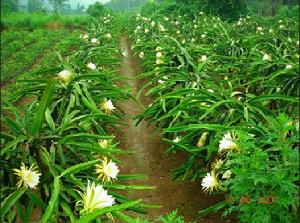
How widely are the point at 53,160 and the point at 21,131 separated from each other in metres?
0.29

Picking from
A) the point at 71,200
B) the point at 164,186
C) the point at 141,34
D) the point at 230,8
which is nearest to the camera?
the point at 71,200

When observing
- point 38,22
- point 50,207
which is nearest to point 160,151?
point 50,207

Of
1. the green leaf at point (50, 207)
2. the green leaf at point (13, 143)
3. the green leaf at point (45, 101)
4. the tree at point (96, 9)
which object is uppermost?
the green leaf at point (45, 101)

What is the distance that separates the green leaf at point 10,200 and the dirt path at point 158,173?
1.44 m

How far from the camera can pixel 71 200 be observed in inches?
105

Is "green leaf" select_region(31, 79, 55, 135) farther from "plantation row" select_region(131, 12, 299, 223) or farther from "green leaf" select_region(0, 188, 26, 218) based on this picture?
"plantation row" select_region(131, 12, 299, 223)

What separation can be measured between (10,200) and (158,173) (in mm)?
2296

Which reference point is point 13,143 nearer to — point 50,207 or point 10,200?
point 10,200

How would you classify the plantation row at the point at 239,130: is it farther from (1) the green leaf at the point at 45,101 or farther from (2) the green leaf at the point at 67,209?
(1) the green leaf at the point at 45,101

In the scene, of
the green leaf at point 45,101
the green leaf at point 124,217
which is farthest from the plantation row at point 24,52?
the green leaf at point 124,217

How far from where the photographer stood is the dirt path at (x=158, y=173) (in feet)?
12.3

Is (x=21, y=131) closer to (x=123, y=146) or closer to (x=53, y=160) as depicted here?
(x=53, y=160)

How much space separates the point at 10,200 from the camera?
94.7 inches

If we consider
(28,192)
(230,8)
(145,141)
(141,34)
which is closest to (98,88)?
(145,141)
